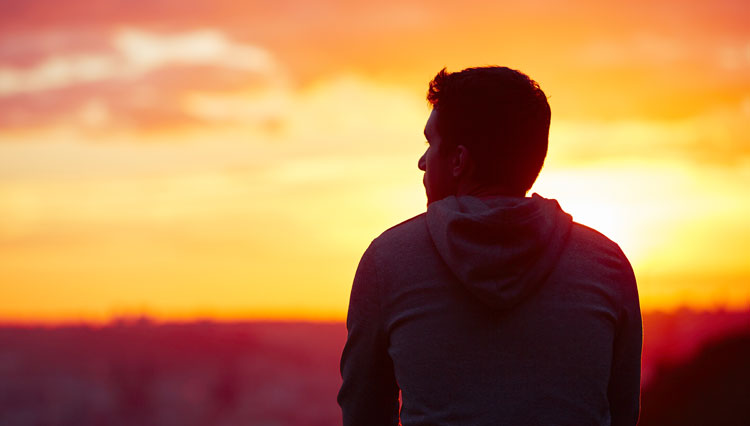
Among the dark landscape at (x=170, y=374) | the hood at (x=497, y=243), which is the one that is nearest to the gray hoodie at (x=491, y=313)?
the hood at (x=497, y=243)

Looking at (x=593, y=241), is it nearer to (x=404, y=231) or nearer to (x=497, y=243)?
Answer: (x=497, y=243)

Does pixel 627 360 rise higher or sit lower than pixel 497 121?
lower

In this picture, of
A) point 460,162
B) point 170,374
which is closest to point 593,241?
point 460,162

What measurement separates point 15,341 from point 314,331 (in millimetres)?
40050

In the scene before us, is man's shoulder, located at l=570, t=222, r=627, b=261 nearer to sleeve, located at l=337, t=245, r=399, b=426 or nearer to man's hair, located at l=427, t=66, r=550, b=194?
man's hair, located at l=427, t=66, r=550, b=194

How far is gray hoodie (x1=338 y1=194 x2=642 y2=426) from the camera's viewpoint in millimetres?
2615

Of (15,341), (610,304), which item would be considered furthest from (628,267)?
(15,341)

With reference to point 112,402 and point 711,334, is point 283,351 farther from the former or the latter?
point 711,334

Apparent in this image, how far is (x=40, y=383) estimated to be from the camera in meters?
129

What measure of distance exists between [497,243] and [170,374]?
141901 mm

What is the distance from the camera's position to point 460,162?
2799mm

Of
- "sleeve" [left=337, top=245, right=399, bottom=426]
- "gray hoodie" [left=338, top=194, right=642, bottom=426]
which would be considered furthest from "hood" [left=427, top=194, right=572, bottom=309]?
"sleeve" [left=337, top=245, right=399, bottom=426]

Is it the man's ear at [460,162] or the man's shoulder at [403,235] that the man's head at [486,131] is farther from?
the man's shoulder at [403,235]

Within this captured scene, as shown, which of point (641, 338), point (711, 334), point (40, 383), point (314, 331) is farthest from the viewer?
point (40, 383)
